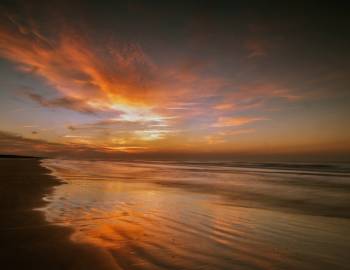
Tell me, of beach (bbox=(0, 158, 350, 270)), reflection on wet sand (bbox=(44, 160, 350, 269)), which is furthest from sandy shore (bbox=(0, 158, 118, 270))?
reflection on wet sand (bbox=(44, 160, 350, 269))

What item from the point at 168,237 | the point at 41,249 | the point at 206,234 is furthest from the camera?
the point at 206,234

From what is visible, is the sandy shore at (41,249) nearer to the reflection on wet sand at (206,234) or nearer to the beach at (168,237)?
the beach at (168,237)

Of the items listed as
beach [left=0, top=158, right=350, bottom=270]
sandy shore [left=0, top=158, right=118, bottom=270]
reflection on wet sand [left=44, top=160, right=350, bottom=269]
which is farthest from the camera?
reflection on wet sand [left=44, top=160, right=350, bottom=269]

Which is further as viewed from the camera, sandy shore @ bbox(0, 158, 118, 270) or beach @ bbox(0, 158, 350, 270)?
beach @ bbox(0, 158, 350, 270)

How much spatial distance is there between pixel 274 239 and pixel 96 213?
20.6 ft

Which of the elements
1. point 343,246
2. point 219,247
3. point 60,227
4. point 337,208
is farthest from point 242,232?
point 337,208

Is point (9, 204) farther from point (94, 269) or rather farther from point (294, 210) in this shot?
point (294, 210)

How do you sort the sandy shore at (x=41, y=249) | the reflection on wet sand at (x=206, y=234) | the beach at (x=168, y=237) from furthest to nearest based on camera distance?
1. the reflection on wet sand at (x=206, y=234)
2. the beach at (x=168, y=237)
3. the sandy shore at (x=41, y=249)

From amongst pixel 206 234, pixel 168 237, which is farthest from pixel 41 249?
pixel 206 234

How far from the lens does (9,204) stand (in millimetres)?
10961

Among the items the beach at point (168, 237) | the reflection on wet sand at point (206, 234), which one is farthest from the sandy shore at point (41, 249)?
the reflection on wet sand at point (206, 234)

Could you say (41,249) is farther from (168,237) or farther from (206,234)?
(206,234)

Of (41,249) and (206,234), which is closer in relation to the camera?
(41,249)

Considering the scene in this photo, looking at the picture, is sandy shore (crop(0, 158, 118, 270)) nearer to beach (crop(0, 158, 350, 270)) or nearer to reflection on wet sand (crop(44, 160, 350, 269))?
beach (crop(0, 158, 350, 270))
